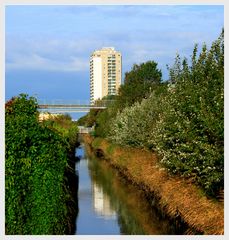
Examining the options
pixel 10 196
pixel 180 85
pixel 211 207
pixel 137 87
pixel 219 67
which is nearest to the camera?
pixel 10 196

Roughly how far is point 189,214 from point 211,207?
3.67ft

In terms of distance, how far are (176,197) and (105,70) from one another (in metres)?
→ 115

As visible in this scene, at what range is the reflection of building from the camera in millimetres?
21656

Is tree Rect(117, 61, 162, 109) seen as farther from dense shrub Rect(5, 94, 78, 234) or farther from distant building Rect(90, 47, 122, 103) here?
distant building Rect(90, 47, 122, 103)

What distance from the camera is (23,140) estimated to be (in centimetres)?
1162

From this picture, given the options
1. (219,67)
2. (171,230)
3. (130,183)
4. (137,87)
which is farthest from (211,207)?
(137,87)

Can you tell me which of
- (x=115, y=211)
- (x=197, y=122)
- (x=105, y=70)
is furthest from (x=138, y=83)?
(x=105, y=70)

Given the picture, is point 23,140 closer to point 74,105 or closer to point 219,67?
point 219,67

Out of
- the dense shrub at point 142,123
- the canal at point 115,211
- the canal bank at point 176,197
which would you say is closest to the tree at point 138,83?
the dense shrub at point 142,123

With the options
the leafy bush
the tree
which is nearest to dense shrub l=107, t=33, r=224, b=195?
the leafy bush

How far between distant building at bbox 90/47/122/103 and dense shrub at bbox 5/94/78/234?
116983 mm

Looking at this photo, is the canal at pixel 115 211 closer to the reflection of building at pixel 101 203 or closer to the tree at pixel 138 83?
the reflection of building at pixel 101 203

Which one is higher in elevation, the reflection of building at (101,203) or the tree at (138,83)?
the tree at (138,83)

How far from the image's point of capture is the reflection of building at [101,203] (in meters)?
Answer: 21.7
